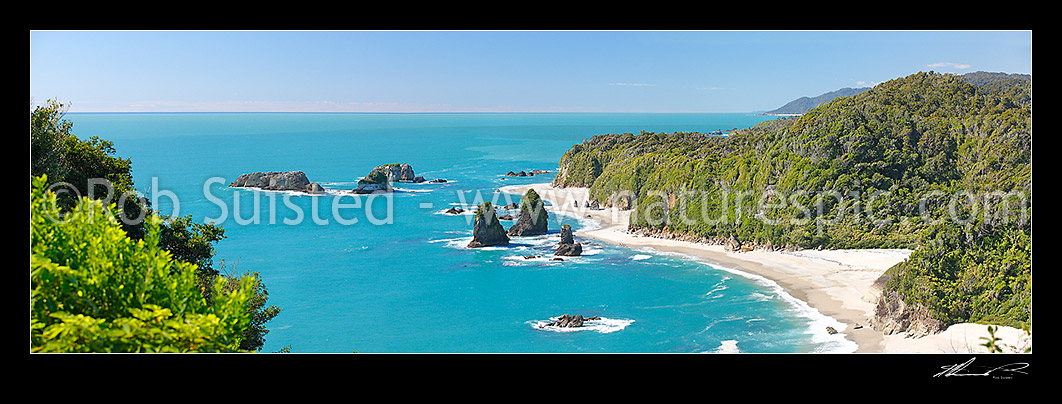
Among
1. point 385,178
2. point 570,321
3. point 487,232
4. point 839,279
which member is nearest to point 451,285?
point 487,232

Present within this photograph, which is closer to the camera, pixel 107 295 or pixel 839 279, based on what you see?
pixel 107 295

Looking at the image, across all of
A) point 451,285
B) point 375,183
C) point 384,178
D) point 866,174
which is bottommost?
point 451,285

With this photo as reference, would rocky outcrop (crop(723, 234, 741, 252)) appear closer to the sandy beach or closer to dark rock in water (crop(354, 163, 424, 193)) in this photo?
the sandy beach

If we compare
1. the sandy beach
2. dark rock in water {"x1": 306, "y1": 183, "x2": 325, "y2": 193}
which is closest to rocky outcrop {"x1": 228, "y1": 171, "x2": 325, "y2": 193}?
dark rock in water {"x1": 306, "y1": 183, "x2": 325, "y2": 193}
